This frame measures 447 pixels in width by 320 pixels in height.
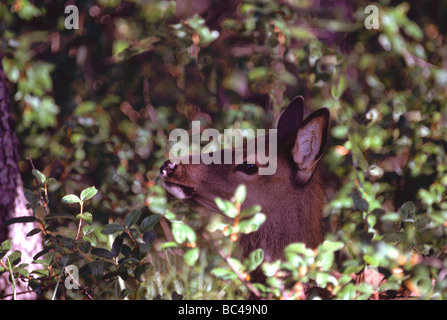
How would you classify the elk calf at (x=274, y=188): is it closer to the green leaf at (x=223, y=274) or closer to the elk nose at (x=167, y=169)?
the elk nose at (x=167, y=169)

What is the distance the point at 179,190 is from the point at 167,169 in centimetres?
12

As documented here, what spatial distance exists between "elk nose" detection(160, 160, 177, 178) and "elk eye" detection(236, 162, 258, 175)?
0.30m

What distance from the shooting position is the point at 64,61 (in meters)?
3.46

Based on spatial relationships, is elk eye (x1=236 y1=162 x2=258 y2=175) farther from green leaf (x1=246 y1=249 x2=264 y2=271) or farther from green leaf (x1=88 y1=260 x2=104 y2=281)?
green leaf (x1=88 y1=260 x2=104 y2=281)

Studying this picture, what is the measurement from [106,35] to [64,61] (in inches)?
14.1

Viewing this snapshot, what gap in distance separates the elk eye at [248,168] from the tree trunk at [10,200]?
3.85ft

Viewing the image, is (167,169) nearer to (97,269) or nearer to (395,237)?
(97,269)

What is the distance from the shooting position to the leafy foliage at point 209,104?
95.3 inches

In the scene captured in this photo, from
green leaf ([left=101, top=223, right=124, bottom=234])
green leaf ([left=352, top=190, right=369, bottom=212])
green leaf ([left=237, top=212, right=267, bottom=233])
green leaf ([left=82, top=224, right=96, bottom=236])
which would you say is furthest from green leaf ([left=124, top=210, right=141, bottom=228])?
green leaf ([left=352, top=190, right=369, bottom=212])

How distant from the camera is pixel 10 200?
7.98 feet

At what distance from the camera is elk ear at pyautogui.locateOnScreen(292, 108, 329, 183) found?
76.8 inches

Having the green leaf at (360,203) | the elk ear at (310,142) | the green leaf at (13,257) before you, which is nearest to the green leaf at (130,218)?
the green leaf at (13,257)
